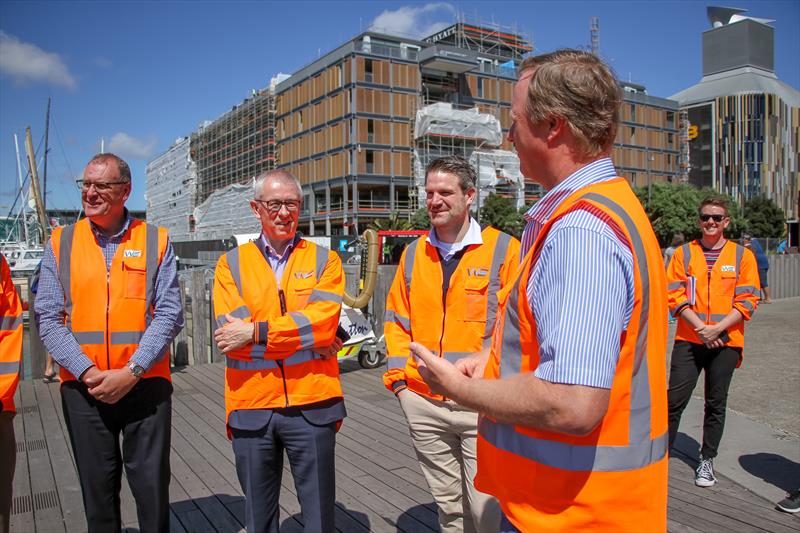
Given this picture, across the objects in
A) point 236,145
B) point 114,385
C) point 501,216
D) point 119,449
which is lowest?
point 119,449

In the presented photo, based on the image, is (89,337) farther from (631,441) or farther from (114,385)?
(631,441)

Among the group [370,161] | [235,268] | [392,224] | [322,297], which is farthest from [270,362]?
[370,161]

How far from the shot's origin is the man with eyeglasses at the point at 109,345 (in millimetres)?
3025

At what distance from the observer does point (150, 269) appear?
128 inches

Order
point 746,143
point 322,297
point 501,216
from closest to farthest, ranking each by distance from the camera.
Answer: point 322,297, point 501,216, point 746,143

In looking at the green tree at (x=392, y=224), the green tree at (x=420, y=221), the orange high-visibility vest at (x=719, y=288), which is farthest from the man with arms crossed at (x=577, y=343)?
the green tree at (x=392, y=224)

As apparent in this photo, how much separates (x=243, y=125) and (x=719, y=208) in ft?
251

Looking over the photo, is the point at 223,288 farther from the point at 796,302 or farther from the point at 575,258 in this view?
the point at 796,302

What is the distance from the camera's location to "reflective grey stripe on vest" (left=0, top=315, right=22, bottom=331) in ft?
10.4

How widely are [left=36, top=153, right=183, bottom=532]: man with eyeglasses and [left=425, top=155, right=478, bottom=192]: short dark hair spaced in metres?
1.64

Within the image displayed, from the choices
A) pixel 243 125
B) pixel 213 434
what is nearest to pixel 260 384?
pixel 213 434

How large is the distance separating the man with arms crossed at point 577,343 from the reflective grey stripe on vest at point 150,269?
209cm

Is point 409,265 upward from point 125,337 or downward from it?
upward

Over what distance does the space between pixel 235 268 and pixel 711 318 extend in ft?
12.3
